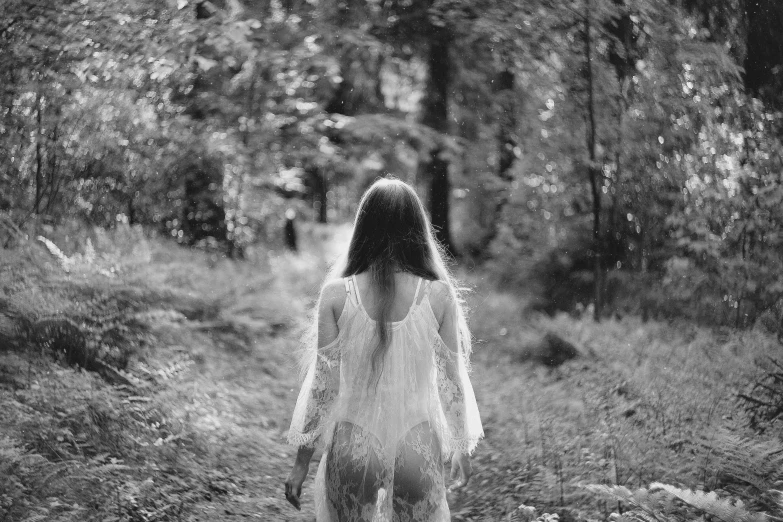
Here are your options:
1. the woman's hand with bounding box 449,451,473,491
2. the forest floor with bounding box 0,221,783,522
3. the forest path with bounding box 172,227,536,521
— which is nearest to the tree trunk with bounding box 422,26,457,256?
the forest path with bounding box 172,227,536,521

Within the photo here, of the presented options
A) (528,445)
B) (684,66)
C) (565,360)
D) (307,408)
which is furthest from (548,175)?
(307,408)

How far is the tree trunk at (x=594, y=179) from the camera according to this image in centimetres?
938

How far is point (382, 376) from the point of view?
279 cm

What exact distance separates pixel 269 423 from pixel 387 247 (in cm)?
446

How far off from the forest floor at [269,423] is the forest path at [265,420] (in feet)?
0.06

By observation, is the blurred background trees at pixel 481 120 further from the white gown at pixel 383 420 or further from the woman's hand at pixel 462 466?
the white gown at pixel 383 420

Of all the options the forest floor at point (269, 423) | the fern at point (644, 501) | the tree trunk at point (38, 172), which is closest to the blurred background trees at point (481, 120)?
the tree trunk at point (38, 172)

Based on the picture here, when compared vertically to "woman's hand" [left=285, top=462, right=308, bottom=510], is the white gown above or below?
above

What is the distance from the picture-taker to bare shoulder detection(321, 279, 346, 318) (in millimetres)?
2848

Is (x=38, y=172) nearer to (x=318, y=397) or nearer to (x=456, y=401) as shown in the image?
(x=318, y=397)

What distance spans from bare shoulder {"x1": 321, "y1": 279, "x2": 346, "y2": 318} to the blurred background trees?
533cm

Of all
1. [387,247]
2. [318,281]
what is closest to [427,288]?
[387,247]

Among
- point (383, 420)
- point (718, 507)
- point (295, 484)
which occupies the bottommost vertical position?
point (718, 507)

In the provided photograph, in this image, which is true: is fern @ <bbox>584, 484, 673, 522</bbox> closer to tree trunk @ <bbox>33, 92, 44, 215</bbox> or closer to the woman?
the woman
